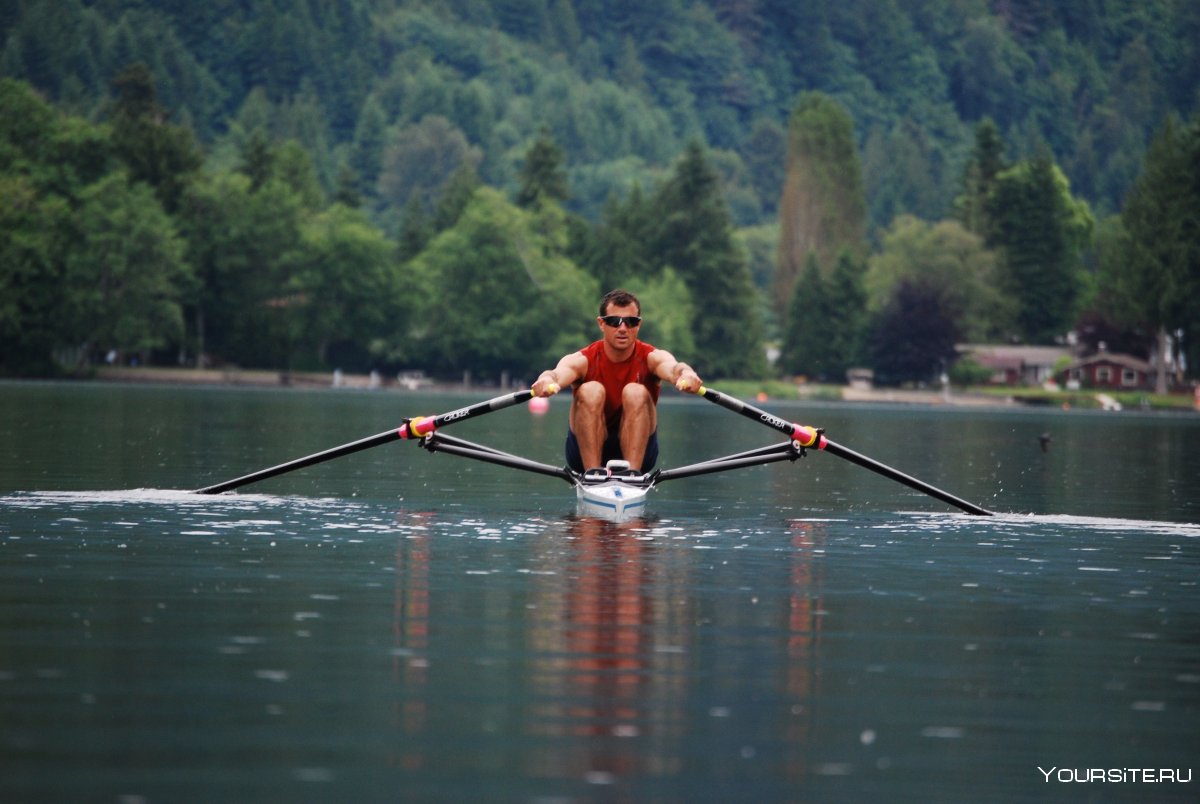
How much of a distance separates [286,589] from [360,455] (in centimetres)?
2765

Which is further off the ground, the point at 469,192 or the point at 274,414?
the point at 469,192

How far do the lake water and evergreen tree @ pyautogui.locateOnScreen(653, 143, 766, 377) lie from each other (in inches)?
5424

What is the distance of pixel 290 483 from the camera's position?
32.1m

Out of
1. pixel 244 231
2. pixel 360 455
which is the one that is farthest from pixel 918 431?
pixel 244 231

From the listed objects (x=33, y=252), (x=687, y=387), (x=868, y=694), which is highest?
(x=33, y=252)

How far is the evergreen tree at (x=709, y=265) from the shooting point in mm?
166875

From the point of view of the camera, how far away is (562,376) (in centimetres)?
2395

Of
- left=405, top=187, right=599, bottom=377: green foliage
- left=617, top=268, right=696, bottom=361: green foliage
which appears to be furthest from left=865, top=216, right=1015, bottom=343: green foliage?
left=405, top=187, right=599, bottom=377: green foliage

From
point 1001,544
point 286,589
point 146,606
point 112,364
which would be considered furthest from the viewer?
point 112,364

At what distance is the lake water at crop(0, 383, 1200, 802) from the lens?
10312 millimetres

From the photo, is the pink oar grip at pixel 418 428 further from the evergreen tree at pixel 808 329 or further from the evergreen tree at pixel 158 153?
the evergreen tree at pixel 808 329

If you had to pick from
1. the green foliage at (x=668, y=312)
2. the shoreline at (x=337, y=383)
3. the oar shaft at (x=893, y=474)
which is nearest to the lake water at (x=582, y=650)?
the oar shaft at (x=893, y=474)

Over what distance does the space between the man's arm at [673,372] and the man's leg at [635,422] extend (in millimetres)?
313

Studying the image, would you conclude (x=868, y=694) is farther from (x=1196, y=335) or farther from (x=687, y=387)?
(x=1196, y=335)
